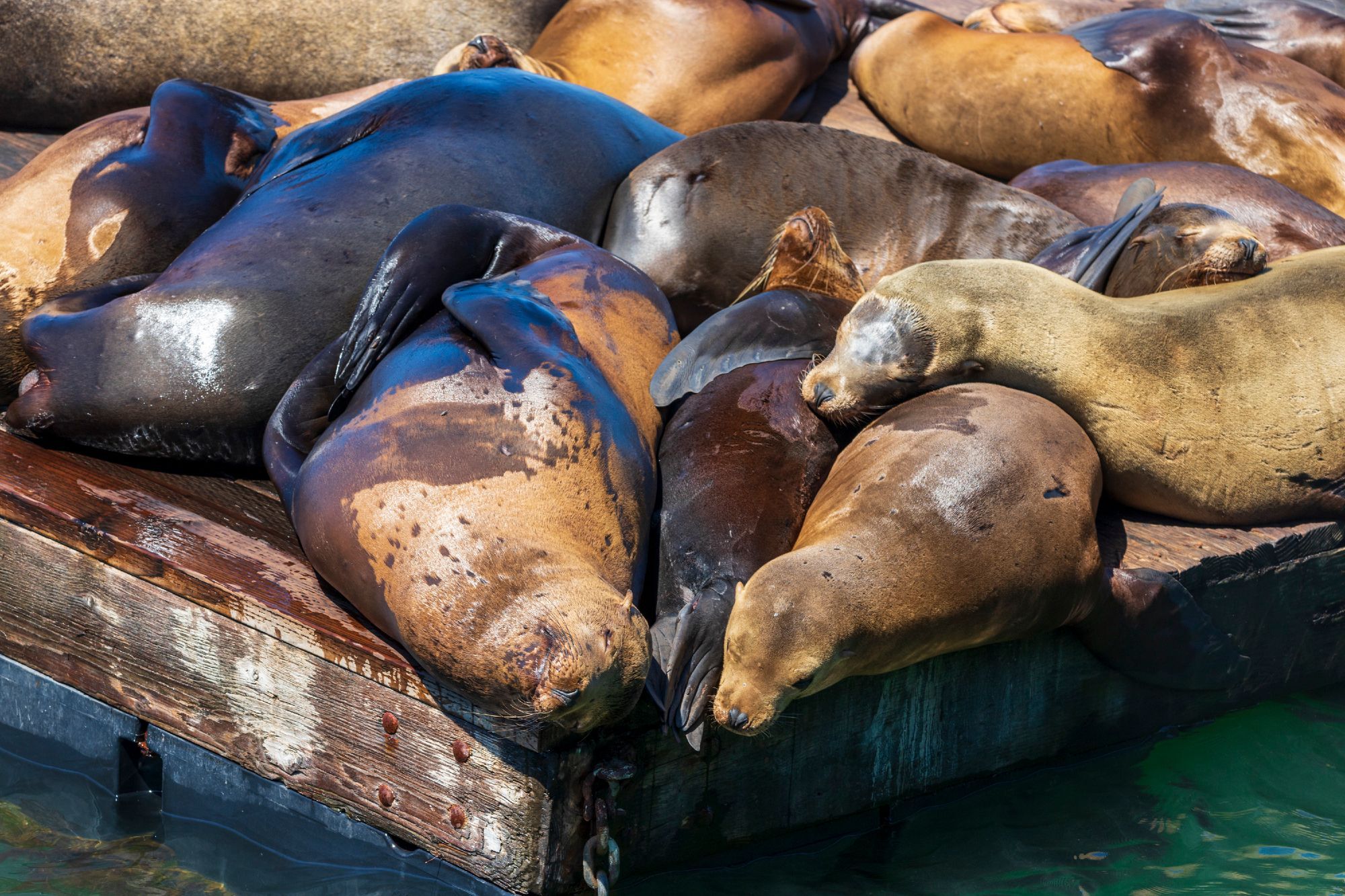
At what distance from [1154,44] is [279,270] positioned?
150 inches

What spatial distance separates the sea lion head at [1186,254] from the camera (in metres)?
3.72

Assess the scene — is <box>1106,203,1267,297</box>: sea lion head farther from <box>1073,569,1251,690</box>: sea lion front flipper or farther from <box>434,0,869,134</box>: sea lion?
<box>434,0,869,134</box>: sea lion

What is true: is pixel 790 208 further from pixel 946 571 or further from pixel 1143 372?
pixel 946 571

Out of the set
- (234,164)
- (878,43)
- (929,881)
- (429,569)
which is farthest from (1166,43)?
(429,569)

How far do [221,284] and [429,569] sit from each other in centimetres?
125

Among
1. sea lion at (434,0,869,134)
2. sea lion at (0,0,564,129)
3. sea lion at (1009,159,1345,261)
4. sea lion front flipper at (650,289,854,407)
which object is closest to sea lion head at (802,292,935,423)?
sea lion front flipper at (650,289,854,407)

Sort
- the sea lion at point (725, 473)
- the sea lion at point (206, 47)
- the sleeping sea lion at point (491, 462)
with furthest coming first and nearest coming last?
the sea lion at point (206, 47) → the sea lion at point (725, 473) → the sleeping sea lion at point (491, 462)

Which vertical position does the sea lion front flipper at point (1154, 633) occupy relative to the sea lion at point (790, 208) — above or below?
below

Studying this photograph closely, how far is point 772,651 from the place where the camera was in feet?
8.08

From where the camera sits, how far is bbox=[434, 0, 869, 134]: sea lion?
5.54m

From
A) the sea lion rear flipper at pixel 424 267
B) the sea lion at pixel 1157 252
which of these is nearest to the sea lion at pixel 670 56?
the sea lion at pixel 1157 252

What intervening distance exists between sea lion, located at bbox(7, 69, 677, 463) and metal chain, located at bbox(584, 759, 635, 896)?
1318 millimetres

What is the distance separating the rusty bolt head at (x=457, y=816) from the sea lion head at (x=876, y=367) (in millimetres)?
1243

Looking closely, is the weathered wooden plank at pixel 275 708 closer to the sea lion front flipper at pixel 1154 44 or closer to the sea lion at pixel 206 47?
the sea lion at pixel 206 47
